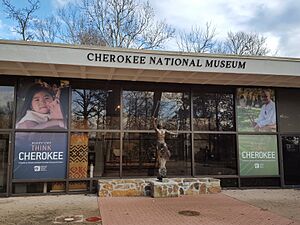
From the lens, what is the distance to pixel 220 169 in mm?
10719

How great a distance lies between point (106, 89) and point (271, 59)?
213 inches

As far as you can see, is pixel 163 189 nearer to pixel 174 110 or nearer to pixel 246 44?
pixel 174 110

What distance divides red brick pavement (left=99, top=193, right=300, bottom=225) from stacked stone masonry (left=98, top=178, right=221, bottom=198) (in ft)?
0.95

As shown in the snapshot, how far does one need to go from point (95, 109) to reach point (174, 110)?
2.81 m

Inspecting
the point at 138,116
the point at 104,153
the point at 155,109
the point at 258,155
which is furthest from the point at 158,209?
the point at 258,155

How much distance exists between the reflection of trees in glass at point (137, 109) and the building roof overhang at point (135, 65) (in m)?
0.66

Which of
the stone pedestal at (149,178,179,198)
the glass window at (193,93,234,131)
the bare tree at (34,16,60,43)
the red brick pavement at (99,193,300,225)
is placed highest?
the bare tree at (34,16,60,43)

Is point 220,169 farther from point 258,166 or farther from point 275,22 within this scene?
point 275,22

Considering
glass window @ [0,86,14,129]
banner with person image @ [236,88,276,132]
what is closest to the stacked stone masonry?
banner with person image @ [236,88,276,132]

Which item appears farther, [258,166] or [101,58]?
[258,166]

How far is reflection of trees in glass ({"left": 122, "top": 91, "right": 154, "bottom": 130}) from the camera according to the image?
1033 centimetres

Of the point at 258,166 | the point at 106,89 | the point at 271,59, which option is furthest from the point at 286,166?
the point at 106,89

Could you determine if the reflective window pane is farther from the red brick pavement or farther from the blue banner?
the blue banner

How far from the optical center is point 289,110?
1141 cm
